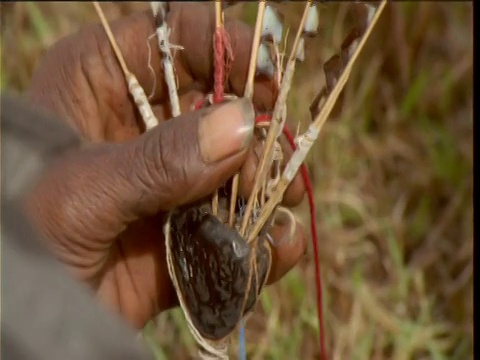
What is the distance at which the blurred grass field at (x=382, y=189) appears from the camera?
1.32 metres

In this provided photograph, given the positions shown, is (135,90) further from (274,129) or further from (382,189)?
(382,189)

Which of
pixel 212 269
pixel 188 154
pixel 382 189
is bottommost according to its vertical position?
pixel 382 189

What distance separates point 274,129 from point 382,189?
901mm

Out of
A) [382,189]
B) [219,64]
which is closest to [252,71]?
[219,64]

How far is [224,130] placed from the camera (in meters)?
0.71

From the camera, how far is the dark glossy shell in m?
0.73

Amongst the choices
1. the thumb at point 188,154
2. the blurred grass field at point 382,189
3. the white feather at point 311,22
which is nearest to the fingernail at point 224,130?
the thumb at point 188,154

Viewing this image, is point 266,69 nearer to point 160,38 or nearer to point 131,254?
point 160,38

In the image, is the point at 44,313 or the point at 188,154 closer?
the point at 44,313

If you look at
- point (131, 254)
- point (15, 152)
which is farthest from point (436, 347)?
point (15, 152)

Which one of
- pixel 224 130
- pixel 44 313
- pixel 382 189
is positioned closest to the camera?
pixel 44 313

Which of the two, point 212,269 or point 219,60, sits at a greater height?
point 219,60

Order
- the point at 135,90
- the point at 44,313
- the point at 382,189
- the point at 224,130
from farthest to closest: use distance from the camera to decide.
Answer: the point at 382,189, the point at 135,90, the point at 224,130, the point at 44,313

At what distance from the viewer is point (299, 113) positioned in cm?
146
